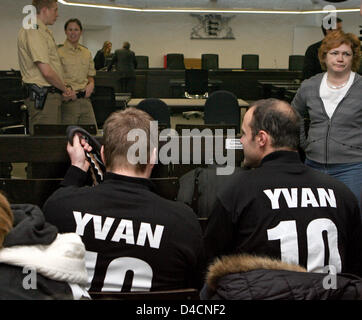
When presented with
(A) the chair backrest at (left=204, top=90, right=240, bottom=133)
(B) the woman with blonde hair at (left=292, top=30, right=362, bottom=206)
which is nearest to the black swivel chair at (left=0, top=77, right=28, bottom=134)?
(A) the chair backrest at (left=204, top=90, right=240, bottom=133)

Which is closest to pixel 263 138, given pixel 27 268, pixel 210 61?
pixel 27 268

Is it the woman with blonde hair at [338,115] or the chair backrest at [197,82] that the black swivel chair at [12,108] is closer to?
the chair backrest at [197,82]

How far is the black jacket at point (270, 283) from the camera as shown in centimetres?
102

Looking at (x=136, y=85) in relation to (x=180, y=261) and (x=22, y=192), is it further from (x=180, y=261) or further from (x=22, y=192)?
(x=180, y=261)

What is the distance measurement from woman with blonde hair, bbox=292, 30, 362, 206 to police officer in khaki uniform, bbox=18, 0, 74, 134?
221 centimetres

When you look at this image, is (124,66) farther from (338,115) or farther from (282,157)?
(282,157)

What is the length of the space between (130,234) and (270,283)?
581mm

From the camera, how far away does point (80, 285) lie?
1251 millimetres

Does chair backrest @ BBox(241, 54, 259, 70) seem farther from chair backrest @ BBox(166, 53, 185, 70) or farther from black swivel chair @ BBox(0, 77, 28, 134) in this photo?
black swivel chair @ BBox(0, 77, 28, 134)

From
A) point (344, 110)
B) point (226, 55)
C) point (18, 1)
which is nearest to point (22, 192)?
point (344, 110)

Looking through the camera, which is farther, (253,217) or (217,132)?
(217,132)

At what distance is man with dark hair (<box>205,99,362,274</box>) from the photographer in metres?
1.64

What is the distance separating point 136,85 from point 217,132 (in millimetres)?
8123

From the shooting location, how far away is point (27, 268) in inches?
44.4
